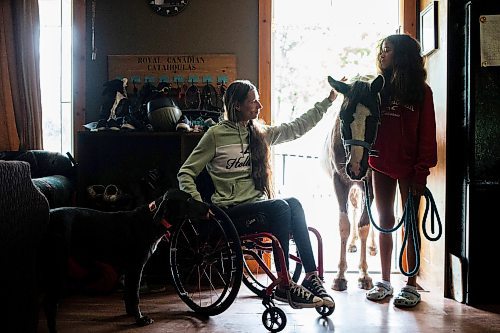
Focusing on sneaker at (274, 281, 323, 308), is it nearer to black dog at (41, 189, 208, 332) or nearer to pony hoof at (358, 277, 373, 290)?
black dog at (41, 189, 208, 332)

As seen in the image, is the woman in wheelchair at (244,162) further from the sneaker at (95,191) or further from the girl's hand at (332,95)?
the sneaker at (95,191)

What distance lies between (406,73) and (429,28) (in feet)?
2.34

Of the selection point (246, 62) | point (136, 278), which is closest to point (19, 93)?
point (246, 62)

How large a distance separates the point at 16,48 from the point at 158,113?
4.08ft

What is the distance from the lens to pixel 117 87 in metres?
3.76

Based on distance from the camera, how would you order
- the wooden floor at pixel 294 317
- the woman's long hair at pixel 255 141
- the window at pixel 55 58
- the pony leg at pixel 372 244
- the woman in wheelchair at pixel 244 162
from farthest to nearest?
the window at pixel 55 58
the pony leg at pixel 372 244
the woman's long hair at pixel 255 141
the woman in wheelchair at pixel 244 162
the wooden floor at pixel 294 317

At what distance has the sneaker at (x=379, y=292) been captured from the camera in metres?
3.13

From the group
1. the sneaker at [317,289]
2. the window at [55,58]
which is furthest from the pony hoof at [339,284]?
the window at [55,58]

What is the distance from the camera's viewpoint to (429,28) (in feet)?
11.5

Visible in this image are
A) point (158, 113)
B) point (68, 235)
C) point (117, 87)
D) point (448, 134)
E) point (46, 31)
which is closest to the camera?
point (68, 235)

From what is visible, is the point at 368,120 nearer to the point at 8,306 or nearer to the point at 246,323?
the point at 246,323

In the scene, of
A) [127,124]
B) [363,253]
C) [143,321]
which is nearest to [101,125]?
[127,124]

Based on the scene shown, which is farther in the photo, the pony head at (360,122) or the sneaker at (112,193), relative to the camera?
the sneaker at (112,193)

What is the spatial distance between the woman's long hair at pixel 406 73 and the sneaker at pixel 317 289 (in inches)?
45.0
